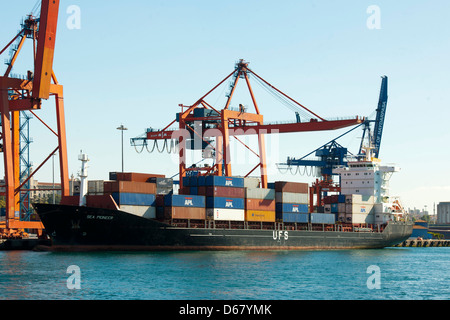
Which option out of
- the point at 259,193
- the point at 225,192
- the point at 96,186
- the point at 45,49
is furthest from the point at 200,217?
the point at 45,49

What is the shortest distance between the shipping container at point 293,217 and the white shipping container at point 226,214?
4852 millimetres

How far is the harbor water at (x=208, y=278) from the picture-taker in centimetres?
2941

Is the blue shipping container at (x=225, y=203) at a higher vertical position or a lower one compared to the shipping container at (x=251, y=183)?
lower

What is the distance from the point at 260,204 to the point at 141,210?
1207cm

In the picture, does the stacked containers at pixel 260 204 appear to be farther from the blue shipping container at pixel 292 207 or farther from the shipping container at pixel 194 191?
the shipping container at pixel 194 191

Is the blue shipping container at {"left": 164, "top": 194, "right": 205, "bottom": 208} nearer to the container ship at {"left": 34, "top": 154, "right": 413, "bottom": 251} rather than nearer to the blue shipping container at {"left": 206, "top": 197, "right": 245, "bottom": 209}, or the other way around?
the container ship at {"left": 34, "top": 154, "right": 413, "bottom": 251}

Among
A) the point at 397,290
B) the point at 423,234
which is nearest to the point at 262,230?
the point at 397,290

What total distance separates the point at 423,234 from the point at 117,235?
8378cm

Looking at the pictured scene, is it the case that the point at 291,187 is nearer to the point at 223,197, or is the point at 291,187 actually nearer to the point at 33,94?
the point at 223,197

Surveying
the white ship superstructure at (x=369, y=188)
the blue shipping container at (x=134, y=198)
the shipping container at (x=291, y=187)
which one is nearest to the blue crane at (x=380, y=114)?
the white ship superstructure at (x=369, y=188)

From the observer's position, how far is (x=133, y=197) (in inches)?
1982

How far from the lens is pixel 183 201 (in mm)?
52750

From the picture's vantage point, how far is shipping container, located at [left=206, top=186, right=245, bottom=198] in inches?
2137
